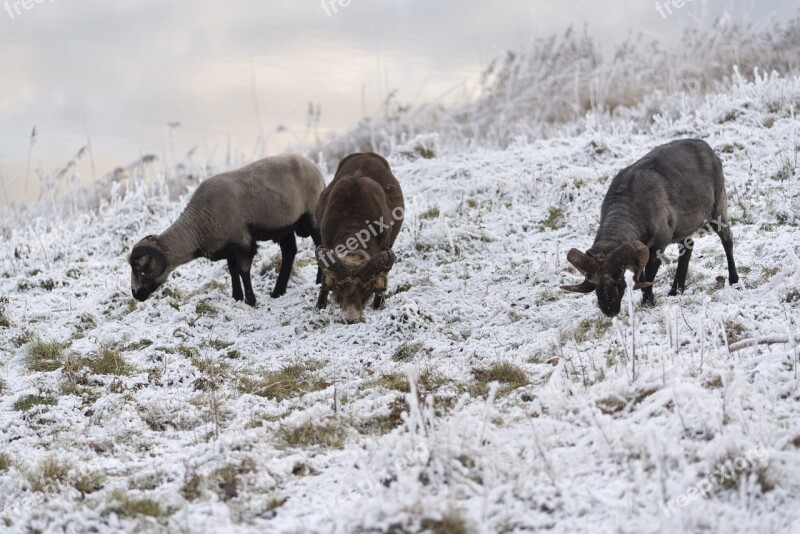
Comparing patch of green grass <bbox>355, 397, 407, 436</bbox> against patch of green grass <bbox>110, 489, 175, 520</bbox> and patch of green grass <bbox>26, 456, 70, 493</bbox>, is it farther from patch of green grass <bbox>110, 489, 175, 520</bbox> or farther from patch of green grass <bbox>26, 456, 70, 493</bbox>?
patch of green grass <bbox>26, 456, 70, 493</bbox>

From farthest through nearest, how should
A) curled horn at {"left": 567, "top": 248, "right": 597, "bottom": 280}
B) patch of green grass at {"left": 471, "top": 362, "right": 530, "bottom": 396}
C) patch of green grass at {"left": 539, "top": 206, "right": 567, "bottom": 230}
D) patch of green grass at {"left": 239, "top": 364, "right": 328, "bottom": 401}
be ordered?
patch of green grass at {"left": 539, "top": 206, "right": 567, "bottom": 230}, curled horn at {"left": 567, "top": 248, "right": 597, "bottom": 280}, patch of green grass at {"left": 239, "top": 364, "right": 328, "bottom": 401}, patch of green grass at {"left": 471, "top": 362, "right": 530, "bottom": 396}

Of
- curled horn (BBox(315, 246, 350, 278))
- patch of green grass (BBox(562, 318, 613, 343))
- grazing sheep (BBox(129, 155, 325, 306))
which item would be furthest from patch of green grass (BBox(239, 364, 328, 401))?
grazing sheep (BBox(129, 155, 325, 306))

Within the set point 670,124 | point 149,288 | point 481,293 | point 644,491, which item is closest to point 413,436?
point 644,491

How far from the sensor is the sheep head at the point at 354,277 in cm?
812

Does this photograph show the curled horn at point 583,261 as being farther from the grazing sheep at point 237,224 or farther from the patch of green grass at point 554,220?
the grazing sheep at point 237,224

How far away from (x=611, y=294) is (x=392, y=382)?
7.46ft

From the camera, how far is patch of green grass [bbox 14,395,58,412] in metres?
6.45

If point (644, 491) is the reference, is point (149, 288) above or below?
below

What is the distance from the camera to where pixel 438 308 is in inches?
338

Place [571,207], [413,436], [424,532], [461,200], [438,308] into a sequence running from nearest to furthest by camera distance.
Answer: [424,532]
[413,436]
[438,308]
[571,207]
[461,200]

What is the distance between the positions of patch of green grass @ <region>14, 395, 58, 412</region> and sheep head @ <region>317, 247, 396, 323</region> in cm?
296

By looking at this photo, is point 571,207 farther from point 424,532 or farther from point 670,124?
point 424,532

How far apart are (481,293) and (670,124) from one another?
26.5 feet

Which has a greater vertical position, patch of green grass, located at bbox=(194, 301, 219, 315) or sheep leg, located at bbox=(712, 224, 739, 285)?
sheep leg, located at bbox=(712, 224, 739, 285)
